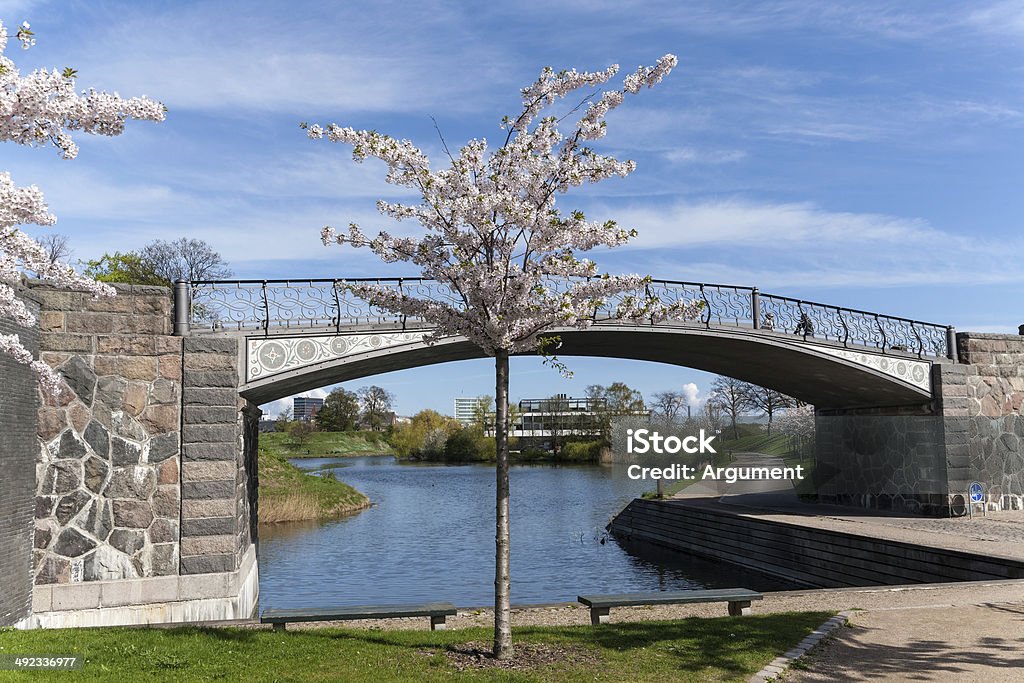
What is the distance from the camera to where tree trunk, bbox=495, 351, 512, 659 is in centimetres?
890

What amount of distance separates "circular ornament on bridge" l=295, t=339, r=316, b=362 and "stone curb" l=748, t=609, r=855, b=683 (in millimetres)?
9778

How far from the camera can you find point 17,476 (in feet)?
41.2

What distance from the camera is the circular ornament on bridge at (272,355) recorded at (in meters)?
15.5

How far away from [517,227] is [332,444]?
4860 inches

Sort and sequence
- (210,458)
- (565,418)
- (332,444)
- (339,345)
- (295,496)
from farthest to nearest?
(332,444) → (565,418) → (295,496) → (339,345) → (210,458)

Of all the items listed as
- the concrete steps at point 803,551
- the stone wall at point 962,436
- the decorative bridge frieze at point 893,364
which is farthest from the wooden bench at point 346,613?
the stone wall at point 962,436

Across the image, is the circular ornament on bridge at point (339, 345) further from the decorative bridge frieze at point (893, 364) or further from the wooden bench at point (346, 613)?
the decorative bridge frieze at point (893, 364)

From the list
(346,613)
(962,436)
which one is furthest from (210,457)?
(962,436)

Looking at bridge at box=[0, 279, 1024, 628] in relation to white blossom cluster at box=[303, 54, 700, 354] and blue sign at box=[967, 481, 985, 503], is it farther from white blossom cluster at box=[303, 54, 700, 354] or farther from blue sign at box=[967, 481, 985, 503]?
blue sign at box=[967, 481, 985, 503]

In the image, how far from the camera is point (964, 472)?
2369 centimetres

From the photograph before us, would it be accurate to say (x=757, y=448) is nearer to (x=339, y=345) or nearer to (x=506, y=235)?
(x=339, y=345)

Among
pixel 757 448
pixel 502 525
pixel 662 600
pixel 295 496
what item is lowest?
pixel 295 496

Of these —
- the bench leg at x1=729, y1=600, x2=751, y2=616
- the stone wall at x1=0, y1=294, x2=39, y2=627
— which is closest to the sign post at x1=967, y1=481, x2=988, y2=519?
the bench leg at x1=729, y1=600, x2=751, y2=616

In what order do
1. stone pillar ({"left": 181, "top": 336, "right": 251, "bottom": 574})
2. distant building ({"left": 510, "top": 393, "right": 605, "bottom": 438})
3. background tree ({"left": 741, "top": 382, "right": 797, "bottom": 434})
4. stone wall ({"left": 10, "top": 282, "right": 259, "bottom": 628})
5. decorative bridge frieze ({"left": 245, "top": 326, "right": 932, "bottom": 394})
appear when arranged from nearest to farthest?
1. stone wall ({"left": 10, "top": 282, "right": 259, "bottom": 628})
2. stone pillar ({"left": 181, "top": 336, "right": 251, "bottom": 574})
3. decorative bridge frieze ({"left": 245, "top": 326, "right": 932, "bottom": 394})
4. background tree ({"left": 741, "top": 382, "right": 797, "bottom": 434})
5. distant building ({"left": 510, "top": 393, "right": 605, "bottom": 438})
